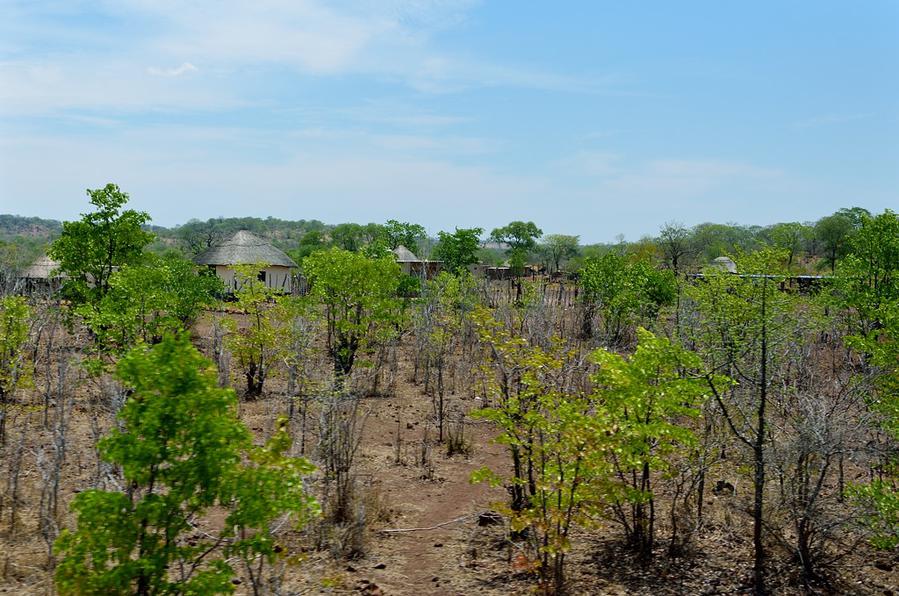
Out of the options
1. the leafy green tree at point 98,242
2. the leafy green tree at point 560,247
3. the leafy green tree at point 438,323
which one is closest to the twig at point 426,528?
the leafy green tree at point 438,323

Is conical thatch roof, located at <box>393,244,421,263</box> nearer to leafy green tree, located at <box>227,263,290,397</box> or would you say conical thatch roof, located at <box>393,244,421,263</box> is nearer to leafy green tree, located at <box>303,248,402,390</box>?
leafy green tree, located at <box>303,248,402,390</box>

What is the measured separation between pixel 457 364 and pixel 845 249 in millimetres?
38105

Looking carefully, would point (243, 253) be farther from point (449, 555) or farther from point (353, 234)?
point (449, 555)

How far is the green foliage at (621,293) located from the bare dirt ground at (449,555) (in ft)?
32.3

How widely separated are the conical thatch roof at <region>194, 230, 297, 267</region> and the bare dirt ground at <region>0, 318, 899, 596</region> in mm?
25166

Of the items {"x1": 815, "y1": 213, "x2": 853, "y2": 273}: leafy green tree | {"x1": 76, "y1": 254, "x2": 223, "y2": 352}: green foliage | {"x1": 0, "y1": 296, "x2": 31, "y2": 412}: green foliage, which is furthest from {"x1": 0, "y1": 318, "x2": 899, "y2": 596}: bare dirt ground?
{"x1": 815, "y1": 213, "x2": 853, "y2": 273}: leafy green tree

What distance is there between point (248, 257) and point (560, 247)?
39400 millimetres

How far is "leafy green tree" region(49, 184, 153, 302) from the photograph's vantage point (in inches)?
586

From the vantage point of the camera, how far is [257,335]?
14289 mm

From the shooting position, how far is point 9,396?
12320 millimetres

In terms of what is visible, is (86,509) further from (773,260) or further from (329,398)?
(773,260)

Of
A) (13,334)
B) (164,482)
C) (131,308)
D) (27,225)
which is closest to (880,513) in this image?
(164,482)

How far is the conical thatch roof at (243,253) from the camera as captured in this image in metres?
34.8

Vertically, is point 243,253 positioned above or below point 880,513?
above
